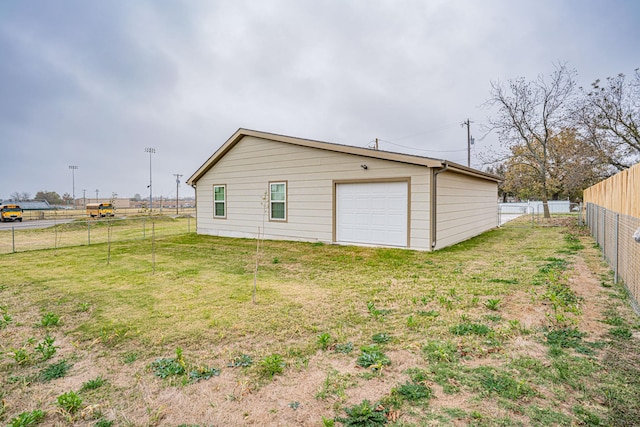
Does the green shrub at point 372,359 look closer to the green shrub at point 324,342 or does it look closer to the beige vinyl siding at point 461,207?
the green shrub at point 324,342

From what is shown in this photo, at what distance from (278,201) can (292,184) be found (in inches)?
33.2

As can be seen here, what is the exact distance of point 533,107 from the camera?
65.5 ft

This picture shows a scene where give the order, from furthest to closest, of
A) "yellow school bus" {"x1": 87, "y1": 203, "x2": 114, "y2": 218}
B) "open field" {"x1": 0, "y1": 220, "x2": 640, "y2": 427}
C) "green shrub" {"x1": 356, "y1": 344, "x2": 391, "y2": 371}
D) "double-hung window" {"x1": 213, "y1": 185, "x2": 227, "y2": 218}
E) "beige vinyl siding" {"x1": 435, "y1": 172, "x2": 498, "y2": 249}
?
1. "yellow school bus" {"x1": 87, "y1": 203, "x2": 114, "y2": 218}
2. "double-hung window" {"x1": 213, "y1": 185, "x2": 227, "y2": 218}
3. "beige vinyl siding" {"x1": 435, "y1": 172, "x2": 498, "y2": 249}
4. "green shrub" {"x1": 356, "y1": 344, "x2": 391, "y2": 371}
5. "open field" {"x1": 0, "y1": 220, "x2": 640, "y2": 427}

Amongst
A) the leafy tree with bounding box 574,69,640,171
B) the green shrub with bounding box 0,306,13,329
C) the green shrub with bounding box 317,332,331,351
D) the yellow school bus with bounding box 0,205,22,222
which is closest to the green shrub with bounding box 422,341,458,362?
the green shrub with bounding box 317,332,331,351

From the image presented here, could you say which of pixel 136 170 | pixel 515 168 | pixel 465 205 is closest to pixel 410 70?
pixel 465 205

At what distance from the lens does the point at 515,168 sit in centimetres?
2342

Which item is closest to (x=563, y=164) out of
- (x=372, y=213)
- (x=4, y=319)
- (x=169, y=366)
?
(x=372, y=213)

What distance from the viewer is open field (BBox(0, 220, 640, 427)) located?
2.15m

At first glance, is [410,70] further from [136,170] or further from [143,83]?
[136,170]

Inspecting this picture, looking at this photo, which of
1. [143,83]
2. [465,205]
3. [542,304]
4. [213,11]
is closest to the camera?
[542,304]

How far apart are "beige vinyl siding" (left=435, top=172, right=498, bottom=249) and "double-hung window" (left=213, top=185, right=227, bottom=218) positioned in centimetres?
810

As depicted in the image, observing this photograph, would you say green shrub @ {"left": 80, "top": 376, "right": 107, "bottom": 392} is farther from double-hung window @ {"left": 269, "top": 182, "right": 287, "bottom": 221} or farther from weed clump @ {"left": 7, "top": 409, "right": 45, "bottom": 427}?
double-hung window @ {"left": 269, "top": 182, "right": 287, "bottom": 221}

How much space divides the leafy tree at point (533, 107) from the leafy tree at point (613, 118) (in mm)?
1699

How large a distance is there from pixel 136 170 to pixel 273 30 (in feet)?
176
